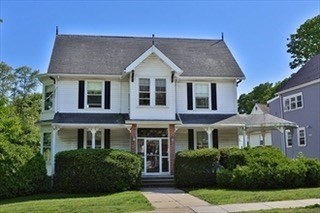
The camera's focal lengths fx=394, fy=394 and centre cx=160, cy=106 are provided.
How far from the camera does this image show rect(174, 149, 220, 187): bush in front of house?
→ 18.9 metres

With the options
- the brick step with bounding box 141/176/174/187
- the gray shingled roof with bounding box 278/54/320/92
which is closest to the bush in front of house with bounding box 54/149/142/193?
the brick step with bounding box 141/176/174/187

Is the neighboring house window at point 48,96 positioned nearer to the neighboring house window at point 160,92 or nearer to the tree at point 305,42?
→ the neighboring house window at point 160,92

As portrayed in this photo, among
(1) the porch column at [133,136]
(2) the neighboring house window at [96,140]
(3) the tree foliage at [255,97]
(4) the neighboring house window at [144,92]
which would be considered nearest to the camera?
(1) the porch column at [133,136]

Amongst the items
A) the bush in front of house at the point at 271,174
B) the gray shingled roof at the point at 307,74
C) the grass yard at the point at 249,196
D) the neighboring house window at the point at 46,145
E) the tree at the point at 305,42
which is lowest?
the grass yard at the point at 249,196

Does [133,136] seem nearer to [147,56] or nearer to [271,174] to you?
[147,56]

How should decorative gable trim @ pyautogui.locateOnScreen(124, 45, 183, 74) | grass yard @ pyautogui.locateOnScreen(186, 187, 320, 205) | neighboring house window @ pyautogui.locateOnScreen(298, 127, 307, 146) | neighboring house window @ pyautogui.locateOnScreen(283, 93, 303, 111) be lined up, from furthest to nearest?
neighboring house window @ pyautogui.locateOnScreen(283, 93, 303, 111) → neighboring house window @ pyautogui.locateOnScreen(298, 127, 307, 146) → decorative gable trim @ pyautogui.locateOnScreen(124, 45, 183, 74) → grass yard @ pyautogui.locateOnScreen(186, 187, 320, 205)

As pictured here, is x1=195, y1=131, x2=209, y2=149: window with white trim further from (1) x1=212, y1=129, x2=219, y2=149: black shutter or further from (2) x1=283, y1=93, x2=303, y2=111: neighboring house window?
(2) x1=283, y1=93, x2=303, y2=111: neighboring house window

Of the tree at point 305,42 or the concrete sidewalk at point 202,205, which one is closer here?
the concrete sidewalk at point 202,205

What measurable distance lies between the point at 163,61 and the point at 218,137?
18.5 feet

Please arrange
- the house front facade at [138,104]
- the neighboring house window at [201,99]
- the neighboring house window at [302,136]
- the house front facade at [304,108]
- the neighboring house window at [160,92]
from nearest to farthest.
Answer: the house front facade at [138,104], the neighboring house window at [160,92], the neighboring house window at [201,99], the house front facade at [304,108], the neighboring house window at [302,136]

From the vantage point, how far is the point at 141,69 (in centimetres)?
2227

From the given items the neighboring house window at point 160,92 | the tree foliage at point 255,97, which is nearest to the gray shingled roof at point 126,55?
the neighboring house window at point 160,92

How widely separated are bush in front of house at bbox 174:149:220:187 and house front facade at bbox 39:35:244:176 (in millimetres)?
2826

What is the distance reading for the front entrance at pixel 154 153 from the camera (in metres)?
22.2
